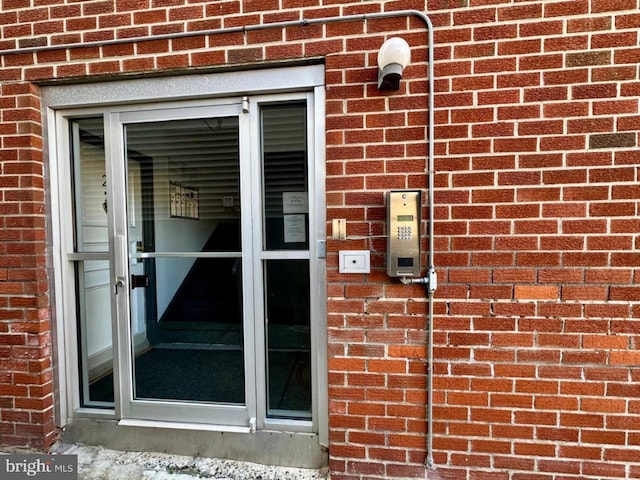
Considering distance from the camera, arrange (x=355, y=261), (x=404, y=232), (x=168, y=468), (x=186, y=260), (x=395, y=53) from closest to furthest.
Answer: (x=395, y=53) < (x=404, y=232) < (x=355, y=261) < (x=168, y=468) < (x=186, y=260)

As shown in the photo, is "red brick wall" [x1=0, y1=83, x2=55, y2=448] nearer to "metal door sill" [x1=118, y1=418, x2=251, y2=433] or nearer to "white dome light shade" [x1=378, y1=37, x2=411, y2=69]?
"metal door sill" [x1=118, y1=418, x2=251, y2=433]

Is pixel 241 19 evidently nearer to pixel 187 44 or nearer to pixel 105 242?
pixel 187 44

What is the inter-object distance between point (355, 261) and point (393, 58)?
1.03 meters

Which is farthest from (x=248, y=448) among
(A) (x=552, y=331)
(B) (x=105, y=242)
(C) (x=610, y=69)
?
(C) (x=610, y=69)

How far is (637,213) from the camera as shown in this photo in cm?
156

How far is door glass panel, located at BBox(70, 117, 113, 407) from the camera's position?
214cm

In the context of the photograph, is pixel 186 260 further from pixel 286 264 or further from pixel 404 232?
pixel 404 232

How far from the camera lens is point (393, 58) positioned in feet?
4.95

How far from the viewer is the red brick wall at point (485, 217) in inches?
62.3

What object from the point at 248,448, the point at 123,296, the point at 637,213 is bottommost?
→ the point at 248,448

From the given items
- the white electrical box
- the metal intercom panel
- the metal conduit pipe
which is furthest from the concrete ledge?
the metal intercom panel

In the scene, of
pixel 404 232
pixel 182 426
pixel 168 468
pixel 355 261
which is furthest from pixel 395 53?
pixel 168 468

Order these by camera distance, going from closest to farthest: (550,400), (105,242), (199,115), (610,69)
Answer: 1. (610,69)
2. (550,400)
3. (199,115)
4. (105,242)

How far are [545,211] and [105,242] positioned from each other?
8.97ft
